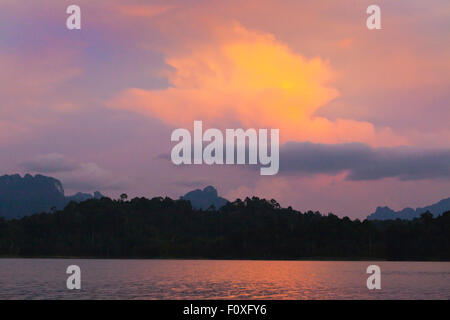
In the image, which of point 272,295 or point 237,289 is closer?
point 272,295
